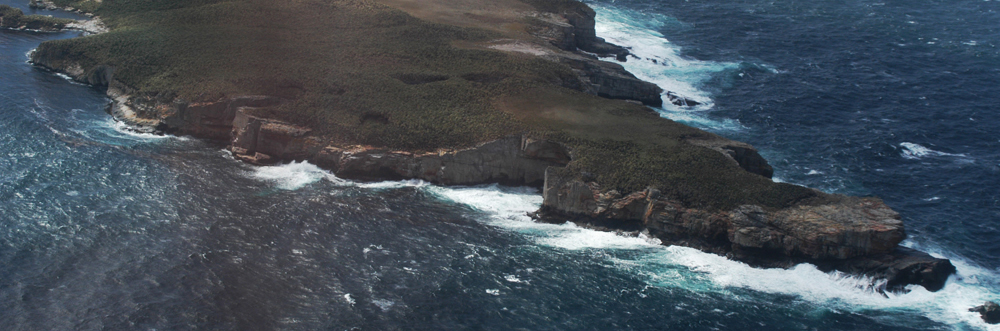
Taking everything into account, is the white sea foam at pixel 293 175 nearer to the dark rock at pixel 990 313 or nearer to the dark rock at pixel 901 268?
the dark rock at pixel 901 268

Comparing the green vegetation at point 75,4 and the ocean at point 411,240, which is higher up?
the green vegetation at point 75,4

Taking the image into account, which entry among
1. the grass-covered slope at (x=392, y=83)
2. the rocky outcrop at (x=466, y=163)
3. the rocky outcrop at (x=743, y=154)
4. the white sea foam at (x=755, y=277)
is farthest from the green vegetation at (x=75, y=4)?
the rocky outcrop at (x=743, y=154)

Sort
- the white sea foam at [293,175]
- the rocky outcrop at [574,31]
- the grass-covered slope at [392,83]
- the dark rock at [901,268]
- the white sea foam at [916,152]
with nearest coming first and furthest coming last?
the dark rock at [901,268]
the grass-covered slope at [392,83]
the white sea foam at [293,175]
the white sea foam at [916,152]
the rocky outcrop at [574,31]

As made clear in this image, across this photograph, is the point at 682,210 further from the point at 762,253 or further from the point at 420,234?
the point at 420,234

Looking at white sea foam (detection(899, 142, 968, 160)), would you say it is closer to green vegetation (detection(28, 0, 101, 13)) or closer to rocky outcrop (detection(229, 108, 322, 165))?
rocky outcrop (detection(229, 108, 322, 165))

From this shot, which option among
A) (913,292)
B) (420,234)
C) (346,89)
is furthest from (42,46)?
(913,292)

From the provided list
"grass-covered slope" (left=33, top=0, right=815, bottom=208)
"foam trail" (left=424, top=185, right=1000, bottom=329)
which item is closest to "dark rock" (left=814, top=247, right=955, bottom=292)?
"foam trail" (left=424, top=185, right=1000, bottom=329)
